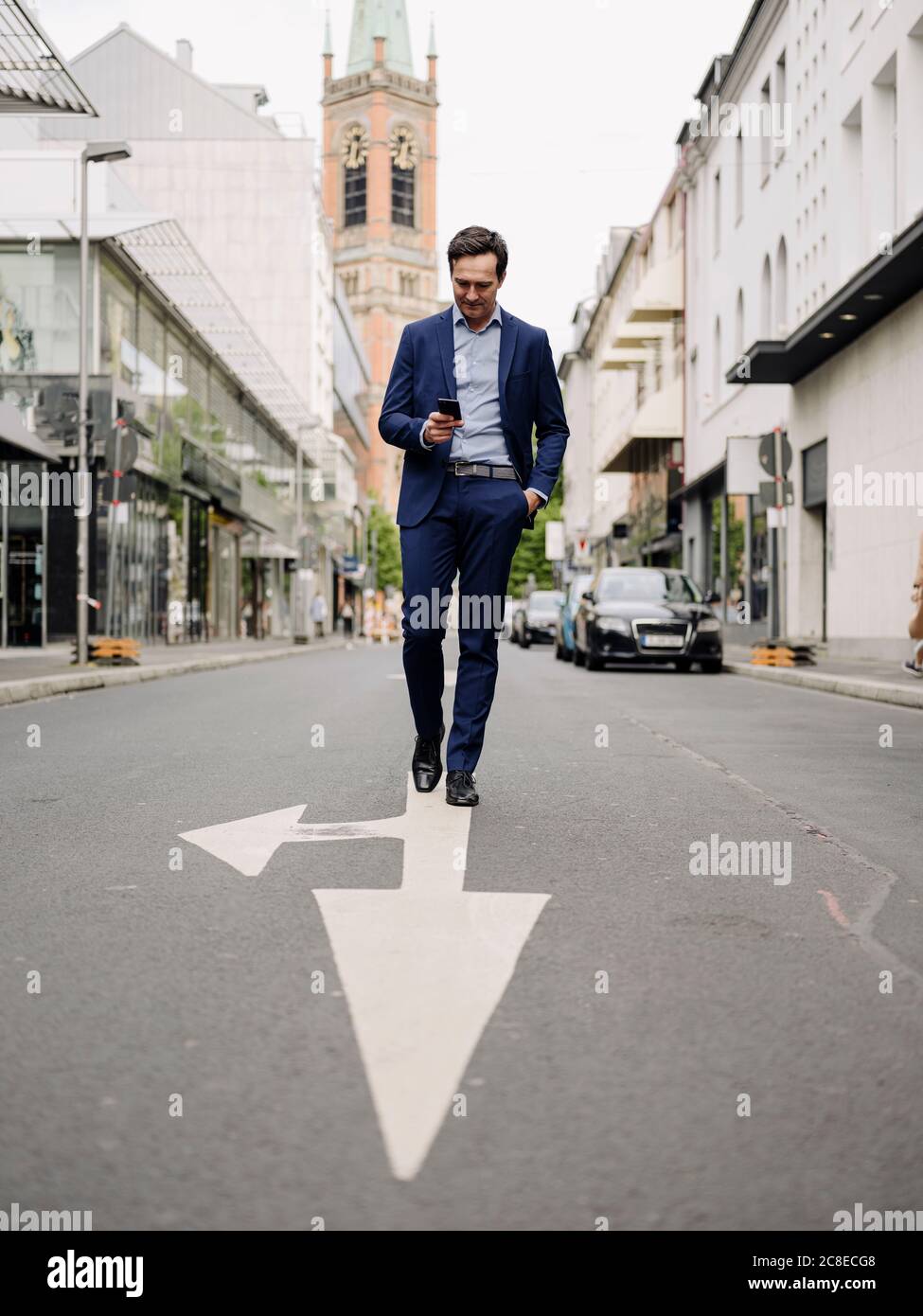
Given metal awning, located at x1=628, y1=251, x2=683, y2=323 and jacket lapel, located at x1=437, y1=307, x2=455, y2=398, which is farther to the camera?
metal awning, located at x1=628, y1=251, x2=683, y2=323

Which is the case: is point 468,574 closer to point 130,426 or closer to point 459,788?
point 459,788

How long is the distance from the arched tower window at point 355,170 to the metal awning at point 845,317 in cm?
11759

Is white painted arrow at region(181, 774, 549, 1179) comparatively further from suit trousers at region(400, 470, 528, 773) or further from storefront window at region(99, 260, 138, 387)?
storefront window at region(99, 260, 138, 387)

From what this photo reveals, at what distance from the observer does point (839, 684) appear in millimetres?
16156

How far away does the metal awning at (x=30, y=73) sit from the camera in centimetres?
1473

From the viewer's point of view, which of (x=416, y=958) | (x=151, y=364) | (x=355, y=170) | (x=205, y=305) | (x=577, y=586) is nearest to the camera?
(x=416, y=958)

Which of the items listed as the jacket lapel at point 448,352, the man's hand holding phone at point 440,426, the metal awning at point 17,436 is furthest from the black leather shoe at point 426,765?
the metal awning at point 17,436

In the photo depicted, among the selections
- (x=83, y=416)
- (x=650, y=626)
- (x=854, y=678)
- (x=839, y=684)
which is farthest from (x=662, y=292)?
(x=839, y=684)

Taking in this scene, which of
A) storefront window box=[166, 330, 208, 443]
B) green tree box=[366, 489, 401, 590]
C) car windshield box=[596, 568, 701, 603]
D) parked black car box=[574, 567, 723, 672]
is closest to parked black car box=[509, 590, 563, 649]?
storefront window box=[166, 330, 208, 443]

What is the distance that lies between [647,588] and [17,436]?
9.90 m

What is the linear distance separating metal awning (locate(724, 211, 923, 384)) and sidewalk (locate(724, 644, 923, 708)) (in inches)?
192

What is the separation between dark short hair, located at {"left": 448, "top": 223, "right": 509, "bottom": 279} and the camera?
5.89m
